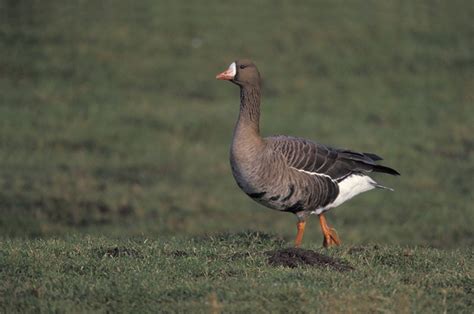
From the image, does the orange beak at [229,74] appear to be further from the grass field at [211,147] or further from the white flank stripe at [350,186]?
the white flank stripe at [350,186]


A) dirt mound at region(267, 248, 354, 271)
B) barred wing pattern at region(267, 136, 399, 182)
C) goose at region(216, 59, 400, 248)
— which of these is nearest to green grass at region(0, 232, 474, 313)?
dirt mound at region(267, 248, 354, 271)

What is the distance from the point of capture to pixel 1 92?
2672 centimetres

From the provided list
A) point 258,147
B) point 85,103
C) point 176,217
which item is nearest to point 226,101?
point 85,103

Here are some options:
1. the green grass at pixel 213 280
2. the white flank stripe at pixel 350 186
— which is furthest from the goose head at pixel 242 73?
the green grass at pixel 213 280

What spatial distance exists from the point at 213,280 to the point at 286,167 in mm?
3390

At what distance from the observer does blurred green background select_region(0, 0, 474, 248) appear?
62.1 feet

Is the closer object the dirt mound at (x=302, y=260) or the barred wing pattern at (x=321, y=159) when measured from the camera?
the dirt mound at (x=302, y=260)

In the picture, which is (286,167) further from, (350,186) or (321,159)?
(350,186)

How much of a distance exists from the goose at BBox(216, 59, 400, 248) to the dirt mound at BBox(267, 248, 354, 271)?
188cm

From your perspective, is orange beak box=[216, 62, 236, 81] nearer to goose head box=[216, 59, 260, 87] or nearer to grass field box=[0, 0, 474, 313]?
goose head box=[216, 59, 260, 87]

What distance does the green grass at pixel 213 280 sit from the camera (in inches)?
309

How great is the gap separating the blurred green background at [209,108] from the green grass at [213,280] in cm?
715

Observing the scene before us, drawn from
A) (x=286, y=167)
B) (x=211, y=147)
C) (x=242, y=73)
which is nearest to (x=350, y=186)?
(x=286, y=167)

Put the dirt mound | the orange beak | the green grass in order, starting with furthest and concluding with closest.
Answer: the orange beak < the dirt mound < the green grass
